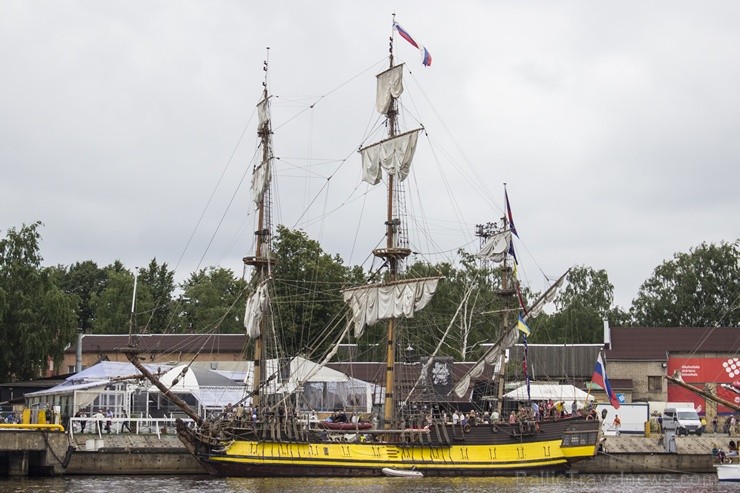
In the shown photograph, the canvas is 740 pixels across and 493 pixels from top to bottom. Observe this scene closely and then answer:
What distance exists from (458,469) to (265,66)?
25.8m

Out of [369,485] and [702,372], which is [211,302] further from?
[369,485]

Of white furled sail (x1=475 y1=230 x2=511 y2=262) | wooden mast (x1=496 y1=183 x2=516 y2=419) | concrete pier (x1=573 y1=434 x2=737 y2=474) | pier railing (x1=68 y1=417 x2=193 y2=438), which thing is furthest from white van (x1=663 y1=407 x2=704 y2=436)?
pier railing (x1=68 y1=417 x2=193 y2=438)

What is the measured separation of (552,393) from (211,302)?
5331cm

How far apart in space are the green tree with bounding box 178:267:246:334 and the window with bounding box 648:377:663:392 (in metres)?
38.8

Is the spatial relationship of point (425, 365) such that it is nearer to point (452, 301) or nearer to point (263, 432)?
point (263, 432)

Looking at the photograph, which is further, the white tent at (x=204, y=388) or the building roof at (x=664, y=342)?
the building roof at (x=664, y=342)

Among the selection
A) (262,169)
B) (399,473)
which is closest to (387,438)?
(399,473)

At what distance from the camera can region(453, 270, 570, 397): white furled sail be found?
249 ft

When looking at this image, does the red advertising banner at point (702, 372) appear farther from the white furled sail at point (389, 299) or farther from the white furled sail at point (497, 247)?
the white furled sail at point (389, 299)

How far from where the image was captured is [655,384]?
10019 centimetres

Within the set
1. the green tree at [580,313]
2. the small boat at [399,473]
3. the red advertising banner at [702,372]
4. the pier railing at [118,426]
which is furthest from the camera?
the green tree at [580,313]

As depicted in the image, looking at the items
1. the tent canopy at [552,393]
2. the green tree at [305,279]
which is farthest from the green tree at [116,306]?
the tent canopy at [552,393]

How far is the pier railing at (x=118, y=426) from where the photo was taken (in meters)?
68.6

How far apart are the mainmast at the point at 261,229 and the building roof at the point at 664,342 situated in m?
37.3
